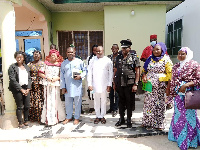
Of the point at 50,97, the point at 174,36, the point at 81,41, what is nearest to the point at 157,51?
the point at 50,97

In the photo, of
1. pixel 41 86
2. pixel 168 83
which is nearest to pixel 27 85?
pixel 41 86

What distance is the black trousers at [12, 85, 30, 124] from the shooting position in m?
4.08

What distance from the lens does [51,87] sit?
437cm

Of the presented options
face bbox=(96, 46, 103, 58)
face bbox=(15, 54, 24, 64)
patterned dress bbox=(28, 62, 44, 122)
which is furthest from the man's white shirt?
face bbox=(15, 54, 24, 64)

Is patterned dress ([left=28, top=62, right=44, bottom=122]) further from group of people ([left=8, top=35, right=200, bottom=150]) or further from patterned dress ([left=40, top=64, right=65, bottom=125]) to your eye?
patterned dress ([left=40, top=64, right=65, bottom=125])

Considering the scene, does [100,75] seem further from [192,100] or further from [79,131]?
[192,100]

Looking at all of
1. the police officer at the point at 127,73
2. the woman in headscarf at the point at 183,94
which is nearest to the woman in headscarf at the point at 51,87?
the police officer at the point at 127,73

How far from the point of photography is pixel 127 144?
356 centimetres

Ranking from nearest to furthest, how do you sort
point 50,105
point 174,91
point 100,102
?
point 174,91, point 50,105, point 100,102

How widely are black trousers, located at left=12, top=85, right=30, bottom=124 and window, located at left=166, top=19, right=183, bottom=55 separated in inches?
256

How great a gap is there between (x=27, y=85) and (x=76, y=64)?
1163 millimetres

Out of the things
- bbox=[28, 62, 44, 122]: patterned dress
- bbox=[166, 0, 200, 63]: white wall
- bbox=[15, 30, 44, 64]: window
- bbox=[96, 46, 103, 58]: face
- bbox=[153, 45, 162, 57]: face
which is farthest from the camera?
bbox=[15, 30, 44, 64]: window

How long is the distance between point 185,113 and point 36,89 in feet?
10.4

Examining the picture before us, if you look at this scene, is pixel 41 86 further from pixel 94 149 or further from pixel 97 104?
pixel 94 149
